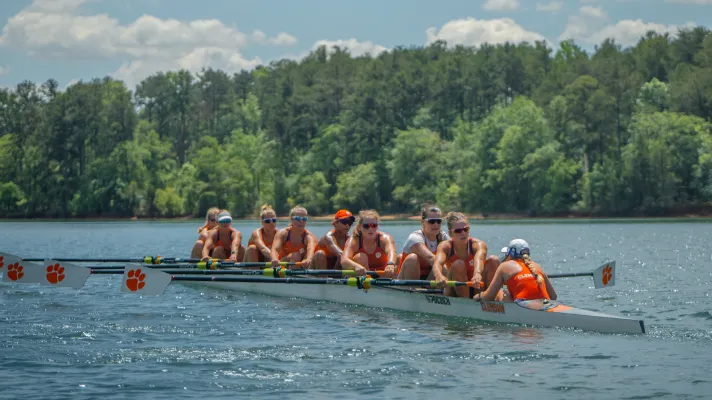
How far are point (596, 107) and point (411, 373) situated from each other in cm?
7827

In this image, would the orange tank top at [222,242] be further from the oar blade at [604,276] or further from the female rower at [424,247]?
the oar blade at [604,276]

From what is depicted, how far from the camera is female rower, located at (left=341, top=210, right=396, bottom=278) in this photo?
60.0 feet

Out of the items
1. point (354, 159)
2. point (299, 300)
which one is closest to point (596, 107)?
point (354, 159)

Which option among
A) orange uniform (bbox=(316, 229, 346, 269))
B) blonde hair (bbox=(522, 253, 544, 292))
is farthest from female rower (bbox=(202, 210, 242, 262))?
blonde hair (bbox=(522, 253, 544, 292))

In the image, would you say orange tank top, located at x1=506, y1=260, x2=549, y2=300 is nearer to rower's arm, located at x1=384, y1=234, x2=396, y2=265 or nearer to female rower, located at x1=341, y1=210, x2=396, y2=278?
female rower, located at x1=341, y1=210, x2=396, y2=278

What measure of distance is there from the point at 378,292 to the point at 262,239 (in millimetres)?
5489

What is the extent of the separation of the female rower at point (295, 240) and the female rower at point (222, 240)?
2.59m

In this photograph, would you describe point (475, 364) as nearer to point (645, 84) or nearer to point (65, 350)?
point (65, 350)

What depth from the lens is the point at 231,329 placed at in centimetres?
1656

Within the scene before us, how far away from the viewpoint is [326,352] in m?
14.2

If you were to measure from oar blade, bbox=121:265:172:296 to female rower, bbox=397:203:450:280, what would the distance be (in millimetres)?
4138

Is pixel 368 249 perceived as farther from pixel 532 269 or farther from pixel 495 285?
pixel 532 269

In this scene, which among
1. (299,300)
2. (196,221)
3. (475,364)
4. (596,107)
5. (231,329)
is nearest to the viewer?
(475,364)

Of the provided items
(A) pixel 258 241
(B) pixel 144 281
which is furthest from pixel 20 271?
(A) pixel 258 241
